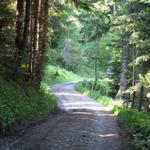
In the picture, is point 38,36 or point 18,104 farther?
point 38,36

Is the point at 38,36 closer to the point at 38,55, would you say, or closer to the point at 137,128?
the point at 38,55

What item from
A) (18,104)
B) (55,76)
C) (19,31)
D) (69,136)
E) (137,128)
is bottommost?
(69,136)

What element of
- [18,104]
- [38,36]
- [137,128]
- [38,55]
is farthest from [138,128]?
[38,36]

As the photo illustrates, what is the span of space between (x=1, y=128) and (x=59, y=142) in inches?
78.2

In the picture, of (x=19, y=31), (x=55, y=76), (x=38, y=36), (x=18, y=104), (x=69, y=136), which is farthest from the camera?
(x=55, y=76)

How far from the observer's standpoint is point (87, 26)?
35.8 metres

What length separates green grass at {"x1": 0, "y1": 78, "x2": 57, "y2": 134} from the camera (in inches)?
543

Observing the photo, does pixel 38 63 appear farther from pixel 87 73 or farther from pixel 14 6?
pixel 87 73

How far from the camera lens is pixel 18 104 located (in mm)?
15938

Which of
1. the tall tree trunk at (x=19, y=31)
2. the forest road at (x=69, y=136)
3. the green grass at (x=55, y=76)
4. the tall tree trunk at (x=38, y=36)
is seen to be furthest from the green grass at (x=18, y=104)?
the green grass at (x=55, y=76)

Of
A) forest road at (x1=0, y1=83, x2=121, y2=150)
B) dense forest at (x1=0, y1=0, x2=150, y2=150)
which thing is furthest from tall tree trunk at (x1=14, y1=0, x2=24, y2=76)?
forest road at (x1=0, y1=83, x2=121, y2=150)

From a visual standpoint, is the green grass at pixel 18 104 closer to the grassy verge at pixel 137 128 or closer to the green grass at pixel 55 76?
Answer: the grassy verge at pixel 137 128

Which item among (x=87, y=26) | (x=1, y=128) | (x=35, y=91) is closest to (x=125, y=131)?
(x=1, y=128)

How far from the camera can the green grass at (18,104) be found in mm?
13797
